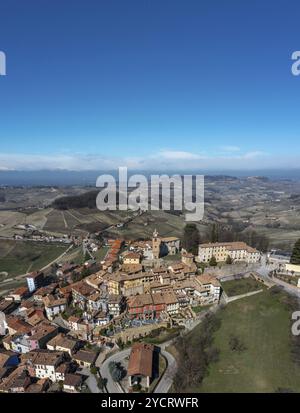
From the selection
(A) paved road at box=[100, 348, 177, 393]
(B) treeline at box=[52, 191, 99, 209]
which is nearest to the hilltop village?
(A) paved road at box=[100, 348, 177, 393]

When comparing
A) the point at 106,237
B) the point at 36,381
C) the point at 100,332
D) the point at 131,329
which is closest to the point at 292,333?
the point at 131,329

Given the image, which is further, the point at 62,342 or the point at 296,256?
the point at 296,256

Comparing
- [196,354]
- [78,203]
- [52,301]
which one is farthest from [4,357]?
[78,203]

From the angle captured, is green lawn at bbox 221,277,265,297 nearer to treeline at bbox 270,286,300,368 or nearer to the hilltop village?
the hilltop village

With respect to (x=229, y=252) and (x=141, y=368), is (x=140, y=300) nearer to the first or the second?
(x=141, y=368)

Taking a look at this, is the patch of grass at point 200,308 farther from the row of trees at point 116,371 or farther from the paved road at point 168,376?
the row of trees at point 116,371

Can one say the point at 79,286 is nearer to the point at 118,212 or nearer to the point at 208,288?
the point at 208,288
